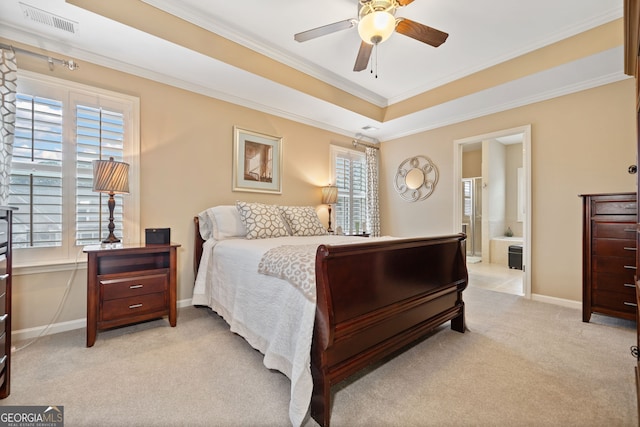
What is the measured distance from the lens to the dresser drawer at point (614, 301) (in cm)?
242

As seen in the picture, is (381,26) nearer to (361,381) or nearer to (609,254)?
(361,381)

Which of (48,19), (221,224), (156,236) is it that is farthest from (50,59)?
(221,224)

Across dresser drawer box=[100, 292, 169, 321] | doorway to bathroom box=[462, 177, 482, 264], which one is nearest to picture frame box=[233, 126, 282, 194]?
dresser drawer box=[100, 292, 169, 321]

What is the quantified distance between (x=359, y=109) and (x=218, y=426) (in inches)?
153

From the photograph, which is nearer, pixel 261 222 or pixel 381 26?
pixel 381 26

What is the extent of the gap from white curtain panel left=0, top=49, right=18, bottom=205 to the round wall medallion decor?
189 inches

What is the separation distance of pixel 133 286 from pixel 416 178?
427 cm

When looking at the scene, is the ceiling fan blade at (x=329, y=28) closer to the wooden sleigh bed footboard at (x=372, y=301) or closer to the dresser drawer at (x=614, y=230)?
the wooden sleigh bed footboard at (x=372, y=301)

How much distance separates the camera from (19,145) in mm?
2227

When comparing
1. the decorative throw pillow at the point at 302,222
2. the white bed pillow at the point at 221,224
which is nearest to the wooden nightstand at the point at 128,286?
the white bed pillow at the point at 221,224

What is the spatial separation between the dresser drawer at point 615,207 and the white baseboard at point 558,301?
118 centimetres

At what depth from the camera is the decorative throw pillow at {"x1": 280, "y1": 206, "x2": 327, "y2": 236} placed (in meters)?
3.21

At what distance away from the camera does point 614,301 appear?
2.51 meters

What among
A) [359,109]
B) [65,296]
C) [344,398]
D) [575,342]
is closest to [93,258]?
[65,296]
